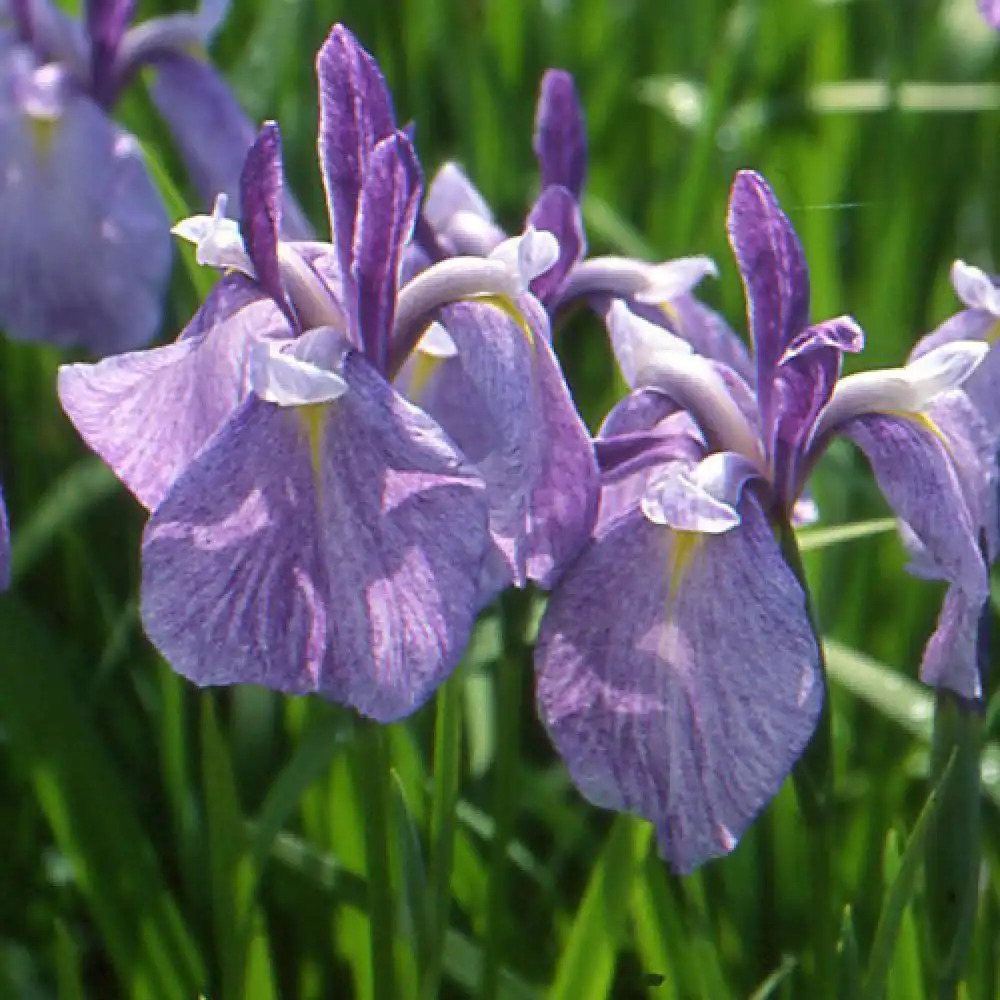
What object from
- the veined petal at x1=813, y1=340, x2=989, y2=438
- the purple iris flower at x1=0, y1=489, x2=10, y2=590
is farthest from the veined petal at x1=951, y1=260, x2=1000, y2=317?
the purple iris flower at x1=0, y1=489, x2=10, y2=590

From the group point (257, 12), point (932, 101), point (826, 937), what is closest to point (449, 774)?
point (826, 937)

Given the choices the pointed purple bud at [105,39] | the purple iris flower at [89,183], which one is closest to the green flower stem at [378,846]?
the purple iris flower at [89,183]

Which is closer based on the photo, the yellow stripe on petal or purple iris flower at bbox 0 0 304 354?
the yellow stripe on petal

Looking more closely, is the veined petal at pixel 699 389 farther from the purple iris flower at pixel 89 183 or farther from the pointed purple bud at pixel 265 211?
the purple iris flower at pixel 89 183

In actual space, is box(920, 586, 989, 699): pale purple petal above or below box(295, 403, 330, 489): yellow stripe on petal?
below

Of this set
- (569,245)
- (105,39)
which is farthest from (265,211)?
(105,39)

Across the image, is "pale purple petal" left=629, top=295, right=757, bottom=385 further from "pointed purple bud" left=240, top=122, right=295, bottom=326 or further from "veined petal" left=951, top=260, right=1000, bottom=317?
"pointed purple bud" left=240, top=122, right=295, bottom=326

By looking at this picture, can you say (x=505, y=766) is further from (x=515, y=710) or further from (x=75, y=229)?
(x=75, y=229)
